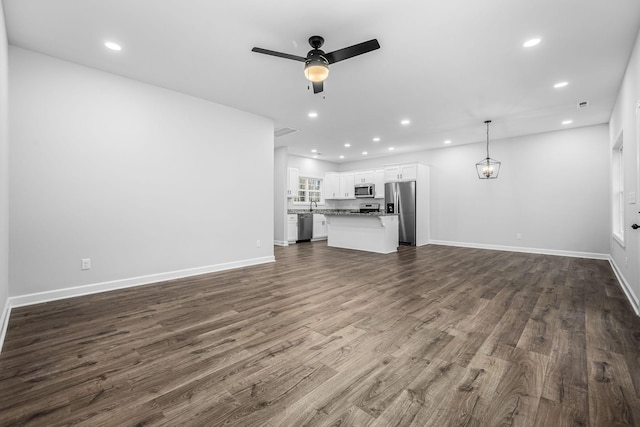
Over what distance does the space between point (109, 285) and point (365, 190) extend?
708cm

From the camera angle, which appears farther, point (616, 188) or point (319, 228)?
point (319, 228)

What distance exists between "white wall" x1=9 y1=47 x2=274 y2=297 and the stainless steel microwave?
4716 millimetres

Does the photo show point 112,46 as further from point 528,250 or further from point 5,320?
point 528,250

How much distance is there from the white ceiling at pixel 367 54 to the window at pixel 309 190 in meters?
4.46

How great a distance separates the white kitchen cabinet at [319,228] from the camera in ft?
30.0

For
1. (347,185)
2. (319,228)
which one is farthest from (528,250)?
(319,228)

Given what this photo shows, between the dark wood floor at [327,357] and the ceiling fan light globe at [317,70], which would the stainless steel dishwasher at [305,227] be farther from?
the ceiling fan light globe at [317,70]

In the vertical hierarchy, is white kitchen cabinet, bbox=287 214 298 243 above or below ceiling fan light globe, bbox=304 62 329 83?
below

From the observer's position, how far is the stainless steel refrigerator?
787cm

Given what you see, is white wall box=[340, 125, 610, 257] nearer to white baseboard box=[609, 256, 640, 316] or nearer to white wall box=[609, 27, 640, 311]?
white baseboard box=[609, 256, 640, 316]

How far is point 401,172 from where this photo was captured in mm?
8203

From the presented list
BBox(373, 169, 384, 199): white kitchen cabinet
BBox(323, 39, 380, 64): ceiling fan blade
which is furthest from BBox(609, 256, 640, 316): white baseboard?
BBox(373, 169, 384, 199): white kitchen cabinet

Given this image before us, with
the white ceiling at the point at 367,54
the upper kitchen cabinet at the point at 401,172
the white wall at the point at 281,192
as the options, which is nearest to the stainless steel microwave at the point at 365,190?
the upper kitchen cabinet at the point at 401,172

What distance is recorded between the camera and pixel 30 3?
97.7 inches
